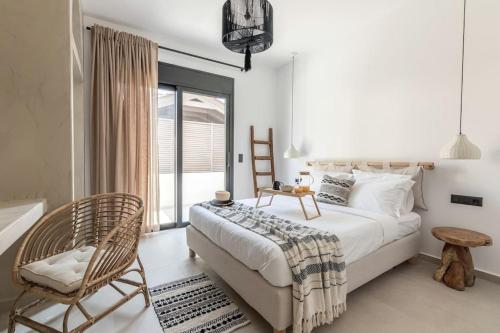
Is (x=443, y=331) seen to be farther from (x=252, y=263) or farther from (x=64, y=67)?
(x=64, y=67)

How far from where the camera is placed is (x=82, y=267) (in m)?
1.36

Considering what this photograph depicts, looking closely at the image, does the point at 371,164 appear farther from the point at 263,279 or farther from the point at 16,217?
the point at 16,217

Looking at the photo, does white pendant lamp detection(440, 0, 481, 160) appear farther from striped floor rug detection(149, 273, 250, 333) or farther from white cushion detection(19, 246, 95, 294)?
white cushion detection(19, 246, 95, 294)

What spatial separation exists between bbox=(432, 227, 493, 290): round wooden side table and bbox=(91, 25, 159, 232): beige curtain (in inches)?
129

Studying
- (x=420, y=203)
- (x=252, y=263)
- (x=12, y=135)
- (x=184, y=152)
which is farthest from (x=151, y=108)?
(x=420, y=203)

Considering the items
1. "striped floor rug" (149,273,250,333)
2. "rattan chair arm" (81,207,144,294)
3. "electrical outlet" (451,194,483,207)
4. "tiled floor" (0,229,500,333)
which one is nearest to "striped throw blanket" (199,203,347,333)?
"tiled floor" (0,229,500,333)

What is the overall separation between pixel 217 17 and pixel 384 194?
2758mm

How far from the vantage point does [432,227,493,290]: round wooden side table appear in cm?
194

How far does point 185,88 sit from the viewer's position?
11.6 ft

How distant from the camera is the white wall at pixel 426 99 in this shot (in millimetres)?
2082

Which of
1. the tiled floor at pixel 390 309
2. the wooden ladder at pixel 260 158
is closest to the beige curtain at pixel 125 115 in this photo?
the tiled floor at pixel 390 309

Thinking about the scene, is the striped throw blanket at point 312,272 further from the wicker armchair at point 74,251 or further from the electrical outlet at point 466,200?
the electrical outlet at point 466,200

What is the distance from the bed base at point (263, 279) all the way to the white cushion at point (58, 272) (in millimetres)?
938

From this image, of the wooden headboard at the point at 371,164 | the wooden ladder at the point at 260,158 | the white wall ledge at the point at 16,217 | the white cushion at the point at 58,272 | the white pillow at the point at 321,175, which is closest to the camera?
the white wall ledge at the point at 16,217
